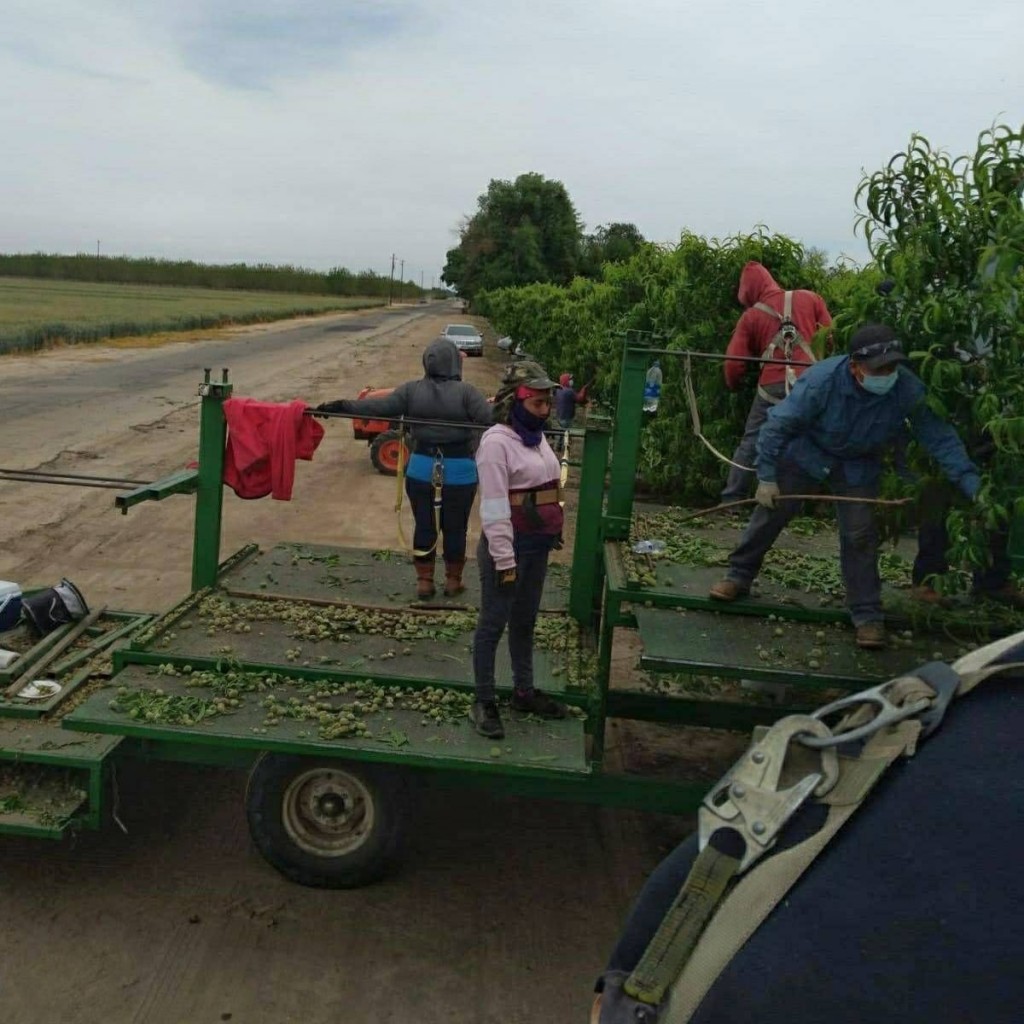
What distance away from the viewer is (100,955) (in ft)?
13.6

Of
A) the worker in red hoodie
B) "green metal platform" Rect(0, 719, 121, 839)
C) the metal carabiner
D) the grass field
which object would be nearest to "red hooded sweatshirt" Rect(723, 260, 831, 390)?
the worker in red hoodie

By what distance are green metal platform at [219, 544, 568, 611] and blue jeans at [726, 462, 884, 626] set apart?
1612 mm

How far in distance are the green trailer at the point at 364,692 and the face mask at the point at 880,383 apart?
3.91 ft

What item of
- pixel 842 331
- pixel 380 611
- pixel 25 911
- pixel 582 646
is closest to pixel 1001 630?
pixel 842 331

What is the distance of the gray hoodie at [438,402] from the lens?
6598 millimetres

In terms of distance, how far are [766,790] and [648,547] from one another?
15.0 feet

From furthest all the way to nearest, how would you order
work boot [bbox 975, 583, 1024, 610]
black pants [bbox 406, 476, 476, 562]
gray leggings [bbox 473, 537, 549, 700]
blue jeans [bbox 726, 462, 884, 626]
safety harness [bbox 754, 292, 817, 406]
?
1. safety harness [bbox 754, 292, 817, 406]
2. black pants [bbox 406, 476, 476, 562]
3. work boot [bbox 975, 583, 1024, 610]
4. blue jeans [bbox 726, 462, 884, 626]
5. gray leggings [bbox 473, 537, 549, 700]

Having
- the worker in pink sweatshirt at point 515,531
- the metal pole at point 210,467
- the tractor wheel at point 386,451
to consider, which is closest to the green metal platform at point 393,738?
the worker in pink sweatshirt at point 515,531

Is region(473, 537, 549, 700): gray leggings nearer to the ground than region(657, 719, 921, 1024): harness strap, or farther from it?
nearer to the ground

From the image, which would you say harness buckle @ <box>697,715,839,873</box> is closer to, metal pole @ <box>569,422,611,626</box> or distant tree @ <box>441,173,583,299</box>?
metal pole @ <box>569,422,611,626</box>

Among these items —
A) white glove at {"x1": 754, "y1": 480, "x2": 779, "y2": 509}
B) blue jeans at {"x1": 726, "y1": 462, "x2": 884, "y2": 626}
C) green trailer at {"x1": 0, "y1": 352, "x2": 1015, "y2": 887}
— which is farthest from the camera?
white glove at {"x1": 754, "y1": 480, "x2": 779, "y2": 509}

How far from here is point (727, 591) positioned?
16.9 feet

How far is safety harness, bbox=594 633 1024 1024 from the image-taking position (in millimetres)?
1235

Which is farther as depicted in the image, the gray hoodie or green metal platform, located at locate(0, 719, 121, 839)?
the gray hoodie
